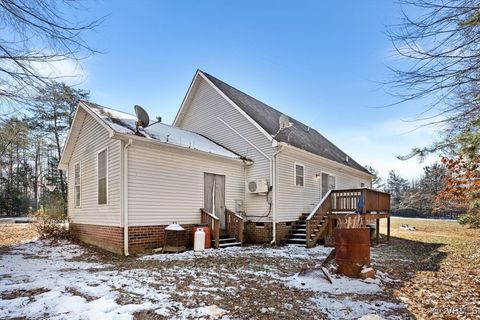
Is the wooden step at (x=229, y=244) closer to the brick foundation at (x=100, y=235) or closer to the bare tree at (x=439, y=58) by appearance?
the brick foundation at (x=100, y=235)

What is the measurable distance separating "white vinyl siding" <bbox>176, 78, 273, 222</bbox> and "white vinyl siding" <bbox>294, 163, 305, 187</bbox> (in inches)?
65.7

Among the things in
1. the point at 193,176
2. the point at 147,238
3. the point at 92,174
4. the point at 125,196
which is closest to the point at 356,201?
the point at 193,176

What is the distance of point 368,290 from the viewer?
550 centimetres

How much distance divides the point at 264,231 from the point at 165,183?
14.6 ft

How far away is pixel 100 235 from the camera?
978cm

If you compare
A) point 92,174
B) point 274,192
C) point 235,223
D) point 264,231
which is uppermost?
point 92,174

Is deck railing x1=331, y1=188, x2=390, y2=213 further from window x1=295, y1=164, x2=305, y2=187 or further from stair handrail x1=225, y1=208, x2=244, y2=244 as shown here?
stair handrail x1=225, y1=208, x2=244, y2=244

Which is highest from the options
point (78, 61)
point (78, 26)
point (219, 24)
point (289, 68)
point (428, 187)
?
point (219, 24)

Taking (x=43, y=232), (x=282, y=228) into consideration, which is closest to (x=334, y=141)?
(x=282, y=228)

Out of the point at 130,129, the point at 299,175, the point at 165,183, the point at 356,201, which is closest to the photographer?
the point at 130,129

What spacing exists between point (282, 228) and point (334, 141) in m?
13.3

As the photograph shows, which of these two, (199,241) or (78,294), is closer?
(78,294)

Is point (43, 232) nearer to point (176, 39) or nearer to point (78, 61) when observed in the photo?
point (176, 39)

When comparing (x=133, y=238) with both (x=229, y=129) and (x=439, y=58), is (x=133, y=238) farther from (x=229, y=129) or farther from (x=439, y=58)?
(x=439, y=58)
